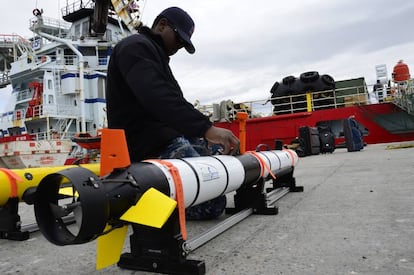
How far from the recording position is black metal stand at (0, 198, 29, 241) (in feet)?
9.32

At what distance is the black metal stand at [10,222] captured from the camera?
2.84 m

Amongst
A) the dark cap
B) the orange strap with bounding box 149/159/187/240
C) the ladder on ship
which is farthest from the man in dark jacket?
the ladder on ship

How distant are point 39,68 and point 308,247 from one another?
20.0 metres

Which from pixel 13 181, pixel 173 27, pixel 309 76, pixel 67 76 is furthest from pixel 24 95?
pixel 173 27

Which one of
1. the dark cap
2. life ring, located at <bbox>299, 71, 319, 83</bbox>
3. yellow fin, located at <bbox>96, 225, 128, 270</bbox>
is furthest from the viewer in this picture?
life ring, located at <bbox>299, 71, 319, 83</bbox>

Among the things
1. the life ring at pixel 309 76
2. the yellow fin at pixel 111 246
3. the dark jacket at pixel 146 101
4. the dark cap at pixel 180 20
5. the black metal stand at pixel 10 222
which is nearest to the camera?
the yellow fin at pixel 111 246

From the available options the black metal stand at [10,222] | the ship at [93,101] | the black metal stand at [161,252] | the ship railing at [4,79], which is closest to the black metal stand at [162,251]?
the black metal stand at [161,252]

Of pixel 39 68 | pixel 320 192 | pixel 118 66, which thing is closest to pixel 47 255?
pixel 118 66

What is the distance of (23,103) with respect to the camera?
20.5 meters

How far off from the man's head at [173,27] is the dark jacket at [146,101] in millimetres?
67

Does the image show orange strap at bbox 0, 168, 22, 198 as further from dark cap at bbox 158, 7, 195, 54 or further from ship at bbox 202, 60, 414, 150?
ship at bbox 202, 60, 414, 150

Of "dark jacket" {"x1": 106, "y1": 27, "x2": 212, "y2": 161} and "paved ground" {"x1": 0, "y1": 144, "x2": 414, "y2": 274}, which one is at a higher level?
"dark jacket" {"x1": 106, "y1": 27, "x2": 212, "y2": 161}

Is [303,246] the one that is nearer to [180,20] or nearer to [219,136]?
[219,136]

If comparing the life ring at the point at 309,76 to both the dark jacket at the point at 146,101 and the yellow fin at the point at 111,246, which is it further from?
the yellow fin at the point at 111,246
